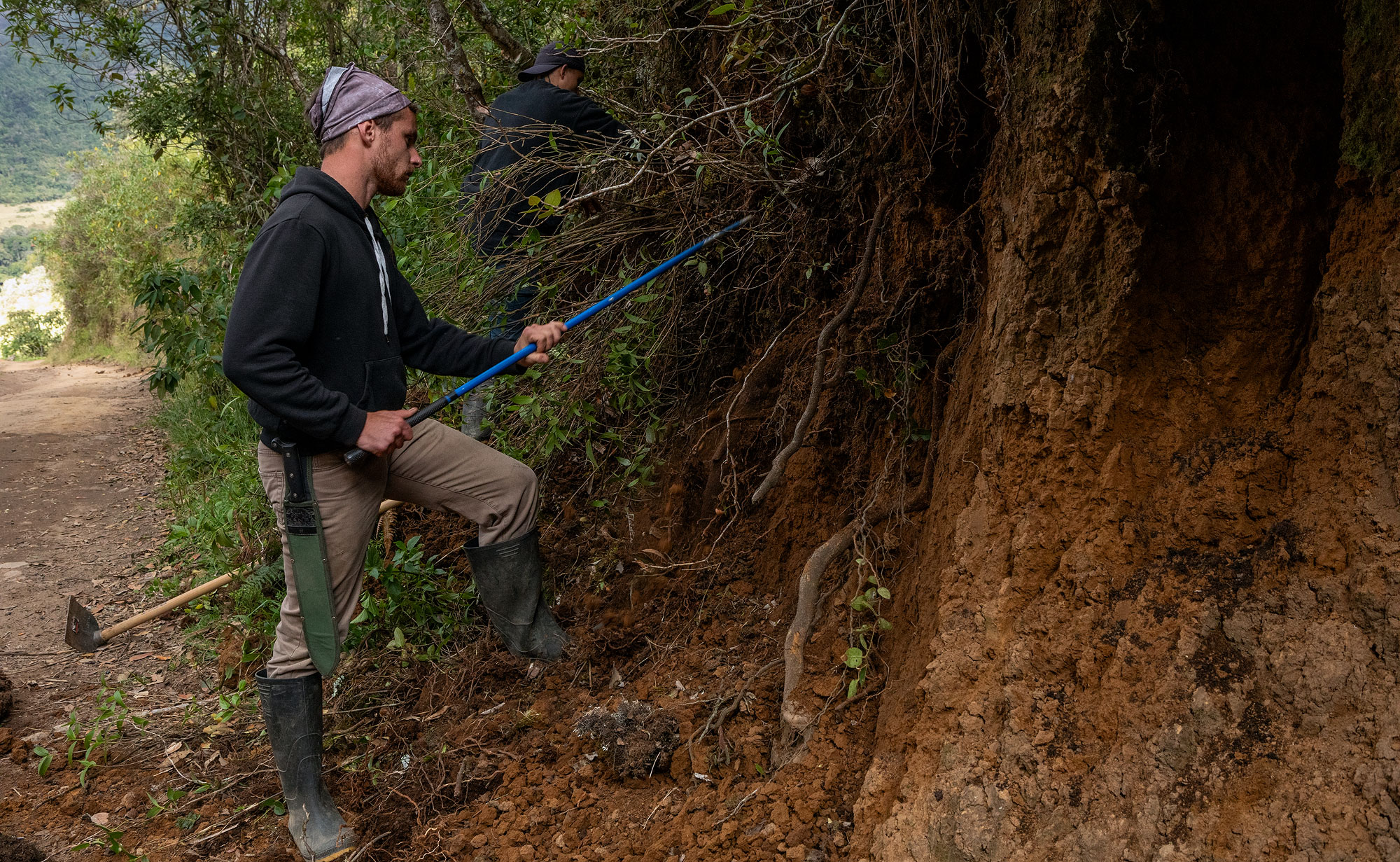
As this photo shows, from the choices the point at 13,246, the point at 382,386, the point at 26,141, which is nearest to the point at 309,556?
the point at 382,386

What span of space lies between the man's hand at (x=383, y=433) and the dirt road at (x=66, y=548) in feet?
6.38

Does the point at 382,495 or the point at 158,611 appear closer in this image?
the point at 382,495

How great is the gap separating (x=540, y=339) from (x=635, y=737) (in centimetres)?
145

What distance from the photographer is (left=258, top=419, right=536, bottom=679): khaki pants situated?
3.14 metres

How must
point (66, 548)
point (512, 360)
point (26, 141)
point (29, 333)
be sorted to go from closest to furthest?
point (512, 360) → point (66, 548) → point (29, 333) → point (26, 141)

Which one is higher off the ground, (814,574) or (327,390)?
(327,390)

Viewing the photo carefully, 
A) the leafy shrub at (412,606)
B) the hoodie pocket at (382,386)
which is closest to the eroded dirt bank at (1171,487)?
the hoodie pocket at (382,386)

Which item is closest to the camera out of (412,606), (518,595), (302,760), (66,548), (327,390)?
(327,390)

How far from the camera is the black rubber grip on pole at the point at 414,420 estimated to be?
3059 millimetres

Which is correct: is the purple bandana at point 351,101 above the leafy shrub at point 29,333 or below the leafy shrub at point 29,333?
above

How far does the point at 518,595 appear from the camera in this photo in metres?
3.75

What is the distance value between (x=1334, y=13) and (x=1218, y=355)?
0.74 meters

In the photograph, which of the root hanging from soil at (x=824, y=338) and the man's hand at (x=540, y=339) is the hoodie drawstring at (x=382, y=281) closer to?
the man's hand at (x=540, y=339)

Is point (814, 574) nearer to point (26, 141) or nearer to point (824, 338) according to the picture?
point (824, 338)
